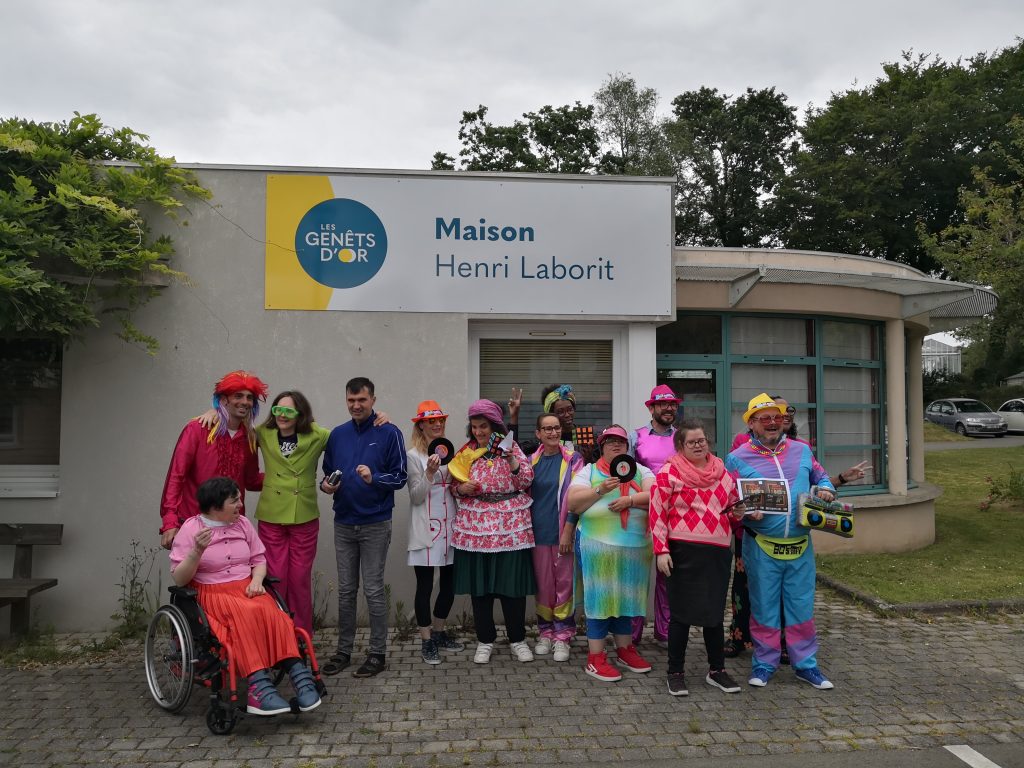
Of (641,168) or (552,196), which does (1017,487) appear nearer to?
(552,196)

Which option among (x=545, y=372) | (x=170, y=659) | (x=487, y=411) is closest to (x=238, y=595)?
(x=170, y=659)

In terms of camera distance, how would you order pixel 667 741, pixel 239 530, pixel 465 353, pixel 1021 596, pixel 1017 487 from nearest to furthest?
pixel 667 741
pixel 239 530
pixel 465 353
pixel 1021 596
pixel 1017 487

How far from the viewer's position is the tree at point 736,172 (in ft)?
115

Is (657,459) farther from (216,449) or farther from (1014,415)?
(1014,415)

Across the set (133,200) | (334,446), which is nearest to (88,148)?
(133,200)

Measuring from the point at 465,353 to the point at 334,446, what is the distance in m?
1.60

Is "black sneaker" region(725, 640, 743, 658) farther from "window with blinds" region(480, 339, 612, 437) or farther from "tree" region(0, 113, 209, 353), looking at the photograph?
"tree" region(0, 113, 209, 353)

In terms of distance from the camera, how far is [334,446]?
5320 millimetres

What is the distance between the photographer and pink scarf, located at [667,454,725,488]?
4793 millimetres

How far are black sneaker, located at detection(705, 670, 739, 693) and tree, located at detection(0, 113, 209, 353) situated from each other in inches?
189

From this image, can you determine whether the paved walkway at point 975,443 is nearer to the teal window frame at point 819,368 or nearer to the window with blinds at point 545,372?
the teal window frame at point 819,368

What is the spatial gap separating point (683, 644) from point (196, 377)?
4.30 m

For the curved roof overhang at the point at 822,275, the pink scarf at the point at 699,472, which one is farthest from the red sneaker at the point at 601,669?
the curved roof overhang at the point at 822,275

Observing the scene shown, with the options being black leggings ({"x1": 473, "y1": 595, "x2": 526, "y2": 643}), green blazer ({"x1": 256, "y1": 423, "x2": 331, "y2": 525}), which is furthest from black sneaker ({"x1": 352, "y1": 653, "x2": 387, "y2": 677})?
green blazer ({"x1": 256, "y1": 423, "x2": 331, "y2": 525})
